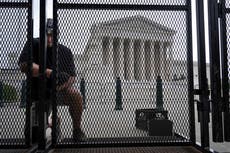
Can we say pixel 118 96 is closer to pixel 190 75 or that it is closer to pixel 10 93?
pixel 190 75

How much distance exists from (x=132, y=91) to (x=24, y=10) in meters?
1.05

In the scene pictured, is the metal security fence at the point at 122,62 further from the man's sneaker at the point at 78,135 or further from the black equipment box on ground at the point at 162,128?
the black equipment box on ground at the point at 162,128

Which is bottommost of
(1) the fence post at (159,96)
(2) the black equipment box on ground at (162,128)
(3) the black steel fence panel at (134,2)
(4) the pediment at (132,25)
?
(2) the black equipment box on ground at (162,128)

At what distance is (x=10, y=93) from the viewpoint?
2.49 meters

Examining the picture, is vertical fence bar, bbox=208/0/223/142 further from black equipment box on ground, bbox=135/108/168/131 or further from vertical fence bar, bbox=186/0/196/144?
black equipment box on ground, bbox=135/108/168/131

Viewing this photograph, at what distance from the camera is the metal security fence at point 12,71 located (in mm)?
2398

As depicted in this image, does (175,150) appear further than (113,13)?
No

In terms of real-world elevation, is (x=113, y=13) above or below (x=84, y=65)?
above

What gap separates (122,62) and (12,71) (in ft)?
2.86

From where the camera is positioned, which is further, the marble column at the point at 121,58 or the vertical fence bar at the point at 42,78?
the marble column at the point at 121,58

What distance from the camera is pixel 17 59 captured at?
244cm

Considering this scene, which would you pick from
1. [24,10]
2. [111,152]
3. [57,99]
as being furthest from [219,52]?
[24,10]

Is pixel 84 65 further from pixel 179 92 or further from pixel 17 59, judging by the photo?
pixel 179 92

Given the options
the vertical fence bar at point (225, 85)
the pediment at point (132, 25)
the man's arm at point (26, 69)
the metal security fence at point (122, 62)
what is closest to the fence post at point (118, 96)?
the metal security fence at point (122, 62)
